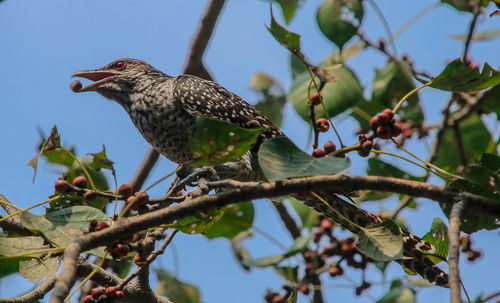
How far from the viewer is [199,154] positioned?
221 centimetres

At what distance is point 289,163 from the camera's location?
2061 mm

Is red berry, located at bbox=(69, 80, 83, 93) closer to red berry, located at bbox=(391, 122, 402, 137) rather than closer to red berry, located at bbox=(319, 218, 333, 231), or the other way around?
red berry, located at bbox=(319, 218, 333, 231)

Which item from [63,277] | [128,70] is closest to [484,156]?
[63,277]

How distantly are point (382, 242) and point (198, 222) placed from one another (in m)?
0.73

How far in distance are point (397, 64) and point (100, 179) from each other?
1.99 meters

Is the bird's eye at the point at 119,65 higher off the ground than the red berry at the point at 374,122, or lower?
higher

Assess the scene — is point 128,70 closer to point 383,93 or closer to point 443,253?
point 383,93

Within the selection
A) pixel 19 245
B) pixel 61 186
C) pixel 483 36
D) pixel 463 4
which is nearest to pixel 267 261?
Result: pixel 61 186

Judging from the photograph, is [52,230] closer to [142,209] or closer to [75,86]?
[142,209]

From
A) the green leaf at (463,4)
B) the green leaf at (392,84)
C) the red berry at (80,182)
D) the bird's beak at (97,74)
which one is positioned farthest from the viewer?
the bird's beak at (97,74)

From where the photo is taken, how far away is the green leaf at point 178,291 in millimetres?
3451

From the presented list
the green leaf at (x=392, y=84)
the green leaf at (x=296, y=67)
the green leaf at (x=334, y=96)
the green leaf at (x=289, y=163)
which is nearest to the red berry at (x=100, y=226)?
the green leaf at (x=289, y=163)

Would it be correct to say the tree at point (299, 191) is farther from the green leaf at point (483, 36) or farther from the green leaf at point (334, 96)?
the green leaf at point (483, 36)

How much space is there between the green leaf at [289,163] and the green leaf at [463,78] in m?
0.81
